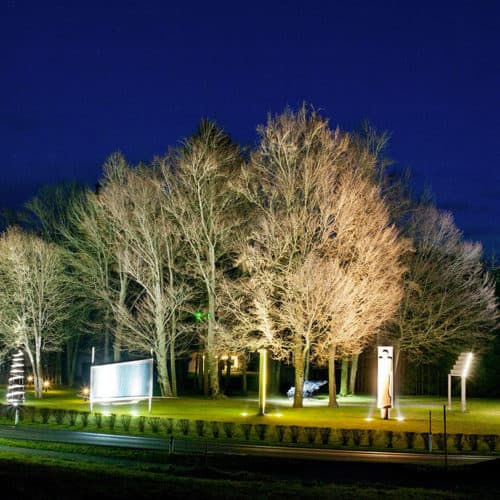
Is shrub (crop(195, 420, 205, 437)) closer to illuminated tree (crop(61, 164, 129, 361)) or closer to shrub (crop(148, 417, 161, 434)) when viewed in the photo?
shrub (crop(148, 417, 161, 434))

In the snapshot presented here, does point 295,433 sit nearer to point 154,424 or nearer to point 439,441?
point 439,441

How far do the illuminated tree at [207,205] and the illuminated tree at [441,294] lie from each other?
41.2 feet

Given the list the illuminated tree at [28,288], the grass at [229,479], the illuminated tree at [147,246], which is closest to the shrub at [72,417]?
the grass at [229,479]

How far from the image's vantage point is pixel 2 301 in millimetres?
53406

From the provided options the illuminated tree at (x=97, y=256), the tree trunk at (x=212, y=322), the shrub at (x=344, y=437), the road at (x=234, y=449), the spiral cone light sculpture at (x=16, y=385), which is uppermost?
the illuminated tree at (x=97, y=256)

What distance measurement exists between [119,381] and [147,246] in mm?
14077

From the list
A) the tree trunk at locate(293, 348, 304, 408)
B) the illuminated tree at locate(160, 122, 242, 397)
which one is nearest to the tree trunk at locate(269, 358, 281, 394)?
the illuminated tree at locate(160, 122, 242, 397)

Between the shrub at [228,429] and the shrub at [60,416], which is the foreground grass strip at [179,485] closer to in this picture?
the shrub at [228,429]

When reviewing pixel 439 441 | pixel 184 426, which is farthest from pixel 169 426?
pixel 439 441

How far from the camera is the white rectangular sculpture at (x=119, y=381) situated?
3650 cm

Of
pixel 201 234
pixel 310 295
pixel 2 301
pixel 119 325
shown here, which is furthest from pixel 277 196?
pixel 2 301

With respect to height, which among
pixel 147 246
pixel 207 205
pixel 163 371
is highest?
pixel 207 205

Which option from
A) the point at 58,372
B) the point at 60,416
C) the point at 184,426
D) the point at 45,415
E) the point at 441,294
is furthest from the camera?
the point at 58,372

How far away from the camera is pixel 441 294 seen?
52.3 m
